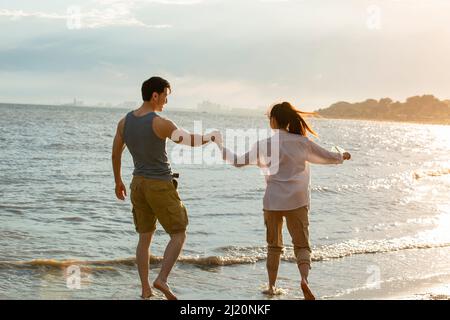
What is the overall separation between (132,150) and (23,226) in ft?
19.5

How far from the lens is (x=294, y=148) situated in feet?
20.2

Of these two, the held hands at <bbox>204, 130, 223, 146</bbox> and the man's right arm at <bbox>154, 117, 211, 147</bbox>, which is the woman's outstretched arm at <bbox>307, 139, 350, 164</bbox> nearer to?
the held hands at <bbox>204, 130, 223, 146</bbox>

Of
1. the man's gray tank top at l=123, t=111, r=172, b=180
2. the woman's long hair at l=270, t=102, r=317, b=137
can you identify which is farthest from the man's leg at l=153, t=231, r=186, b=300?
the woman's long hair at l=270, t=102, r=317, b=137

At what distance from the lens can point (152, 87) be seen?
5.82m

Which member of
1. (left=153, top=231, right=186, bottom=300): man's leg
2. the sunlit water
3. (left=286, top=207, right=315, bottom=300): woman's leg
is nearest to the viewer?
(left=153, top=231, right=186, bottom=300): man's leg

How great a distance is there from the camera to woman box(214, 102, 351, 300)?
6125 mm

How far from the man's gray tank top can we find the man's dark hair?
187 millimetres

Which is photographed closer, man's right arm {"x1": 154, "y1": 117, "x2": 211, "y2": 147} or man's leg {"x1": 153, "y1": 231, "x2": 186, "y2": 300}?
man's right arm {"x1": 154, "y1": 117, "x2": 211, "y2": 147}

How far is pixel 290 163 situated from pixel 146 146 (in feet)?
4.75

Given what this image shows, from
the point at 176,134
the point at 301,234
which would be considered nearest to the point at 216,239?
the point at 301,234

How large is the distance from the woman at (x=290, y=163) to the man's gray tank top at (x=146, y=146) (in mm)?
639

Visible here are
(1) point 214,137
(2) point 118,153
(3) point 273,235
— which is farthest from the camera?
(3) point 273,235

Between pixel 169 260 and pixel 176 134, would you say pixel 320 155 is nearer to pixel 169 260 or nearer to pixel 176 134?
pixel 176 134

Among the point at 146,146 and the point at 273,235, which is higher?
the point at 146,146
